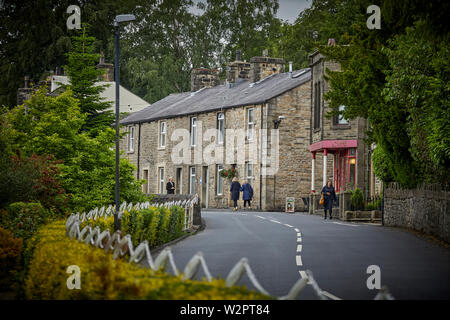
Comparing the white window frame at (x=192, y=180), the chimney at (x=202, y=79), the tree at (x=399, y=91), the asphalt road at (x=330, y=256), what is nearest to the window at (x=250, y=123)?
the white window frame at (x=192, y=180)

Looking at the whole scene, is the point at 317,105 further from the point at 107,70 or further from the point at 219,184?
the point at 107,70

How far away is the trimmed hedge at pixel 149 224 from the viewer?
742 inches

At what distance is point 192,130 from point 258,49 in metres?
19.0

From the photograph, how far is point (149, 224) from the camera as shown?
69.4ft

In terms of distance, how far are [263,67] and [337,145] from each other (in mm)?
16200

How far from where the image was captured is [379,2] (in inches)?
1030

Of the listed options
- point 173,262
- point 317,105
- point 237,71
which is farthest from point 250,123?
point 173,262

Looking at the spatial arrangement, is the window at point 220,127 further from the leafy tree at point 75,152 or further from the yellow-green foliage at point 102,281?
the yellow-green foliage at point 102,281

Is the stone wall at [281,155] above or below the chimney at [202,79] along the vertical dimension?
below

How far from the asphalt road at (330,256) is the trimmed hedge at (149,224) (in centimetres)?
66

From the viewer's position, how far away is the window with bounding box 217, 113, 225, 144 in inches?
2041

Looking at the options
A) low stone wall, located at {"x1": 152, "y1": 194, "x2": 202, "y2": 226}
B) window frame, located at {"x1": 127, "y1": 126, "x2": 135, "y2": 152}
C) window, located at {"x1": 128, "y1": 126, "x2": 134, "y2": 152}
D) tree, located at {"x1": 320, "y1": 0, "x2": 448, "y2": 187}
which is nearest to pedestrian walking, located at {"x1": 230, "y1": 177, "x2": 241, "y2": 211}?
low stone wall, located at {"x1": 152, "y1": 194, "x2": 202, "y2": 226}
